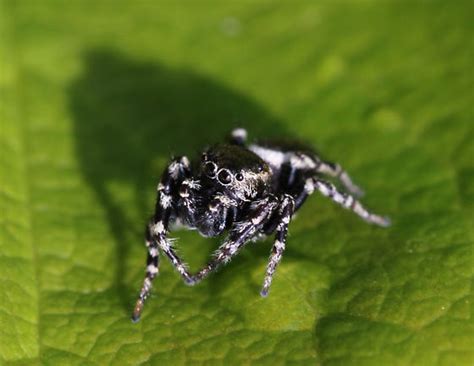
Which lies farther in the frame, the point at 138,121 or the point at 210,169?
the point at 138,121

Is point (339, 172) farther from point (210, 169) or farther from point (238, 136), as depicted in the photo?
point (210, 169)

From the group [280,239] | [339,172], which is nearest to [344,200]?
[339,172]

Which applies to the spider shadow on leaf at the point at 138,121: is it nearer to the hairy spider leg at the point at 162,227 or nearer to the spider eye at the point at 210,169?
the hairy spider leg at the point at 162,227

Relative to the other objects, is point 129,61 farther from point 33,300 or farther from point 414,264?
point 414,264

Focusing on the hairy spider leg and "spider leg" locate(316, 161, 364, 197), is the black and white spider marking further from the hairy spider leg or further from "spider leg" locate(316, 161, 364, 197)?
"spider leg" locate(316, 161, 364, 197)

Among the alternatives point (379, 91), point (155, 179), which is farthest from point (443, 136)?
point (155, 179)
